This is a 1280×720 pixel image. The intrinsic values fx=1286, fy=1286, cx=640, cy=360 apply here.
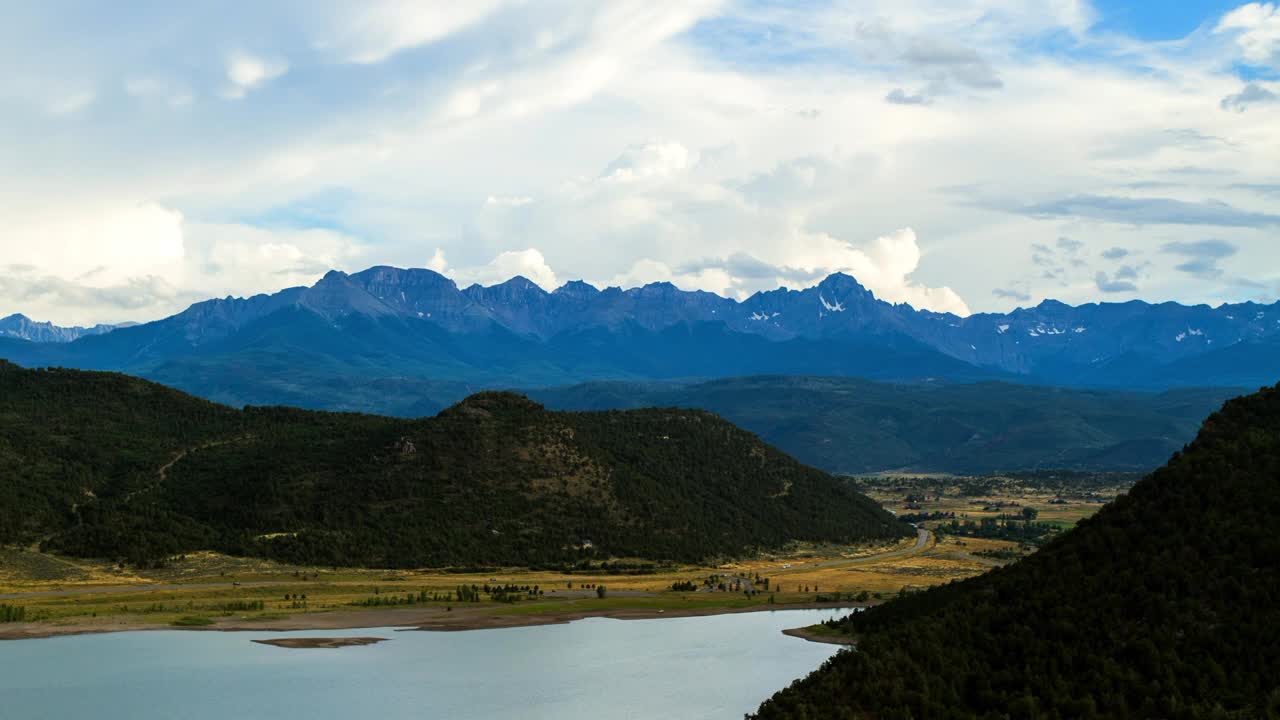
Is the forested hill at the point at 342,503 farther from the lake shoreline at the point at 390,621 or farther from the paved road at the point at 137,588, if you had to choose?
the lake shoreline at the point at 390,621

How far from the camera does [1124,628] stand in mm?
66375

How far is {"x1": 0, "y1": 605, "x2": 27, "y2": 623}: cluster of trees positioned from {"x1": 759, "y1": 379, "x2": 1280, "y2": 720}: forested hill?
7715 cm

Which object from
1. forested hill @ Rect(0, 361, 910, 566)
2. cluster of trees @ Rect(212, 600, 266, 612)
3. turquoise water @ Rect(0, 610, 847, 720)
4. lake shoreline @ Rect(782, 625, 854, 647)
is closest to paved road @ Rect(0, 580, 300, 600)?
cluster of trees @ Rect(212, 600, 266, 612)

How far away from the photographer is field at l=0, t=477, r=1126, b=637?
402 feet

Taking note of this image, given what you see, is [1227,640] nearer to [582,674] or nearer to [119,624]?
[582,674]

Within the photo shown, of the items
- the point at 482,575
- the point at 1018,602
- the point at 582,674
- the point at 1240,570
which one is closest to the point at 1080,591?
the point at 1018,602

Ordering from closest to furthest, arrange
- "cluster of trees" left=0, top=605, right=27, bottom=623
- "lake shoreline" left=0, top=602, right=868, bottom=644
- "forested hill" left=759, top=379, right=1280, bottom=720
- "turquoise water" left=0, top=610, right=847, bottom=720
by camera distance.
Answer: "forested hill" left=759, top=379, right=1280, bottom=720
"turquoise water" left=0, top=610, right=847, bottom=720
"lake shoreline" left=0, top=602, right=868, bottom=644
"cluster of trees" left=0, top=605, right=27, bottom=623

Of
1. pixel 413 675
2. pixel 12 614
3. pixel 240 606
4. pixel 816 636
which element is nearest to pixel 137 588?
pixel 240 606

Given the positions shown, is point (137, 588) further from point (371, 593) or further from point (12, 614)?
point (371, 593)

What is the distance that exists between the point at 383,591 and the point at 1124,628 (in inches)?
3695

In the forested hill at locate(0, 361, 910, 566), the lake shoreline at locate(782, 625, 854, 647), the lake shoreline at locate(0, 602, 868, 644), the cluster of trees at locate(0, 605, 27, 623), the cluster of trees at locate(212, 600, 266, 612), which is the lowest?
the lake shoreline at locate(782, 625, 854, 647)

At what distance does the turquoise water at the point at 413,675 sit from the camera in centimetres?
8581

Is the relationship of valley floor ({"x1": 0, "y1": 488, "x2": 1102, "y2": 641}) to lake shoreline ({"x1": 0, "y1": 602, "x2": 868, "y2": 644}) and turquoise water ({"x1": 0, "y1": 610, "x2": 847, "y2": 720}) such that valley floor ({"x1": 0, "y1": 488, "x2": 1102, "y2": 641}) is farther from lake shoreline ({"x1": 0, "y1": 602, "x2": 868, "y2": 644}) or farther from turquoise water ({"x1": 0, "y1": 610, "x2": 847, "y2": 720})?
turquoise water ({"x1": 0, "y1": 610, "x2": 847, "y2": 720})

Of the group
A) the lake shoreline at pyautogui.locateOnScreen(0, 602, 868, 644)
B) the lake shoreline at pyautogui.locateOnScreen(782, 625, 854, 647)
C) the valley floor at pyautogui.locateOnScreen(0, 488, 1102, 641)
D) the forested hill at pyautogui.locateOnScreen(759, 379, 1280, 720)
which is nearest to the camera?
the forested hill at pyautogui.locateOnScreen(759, 379, 1280, 720)
